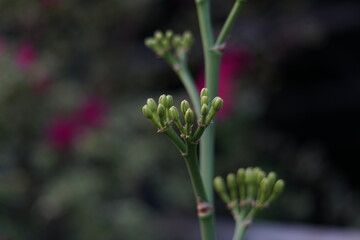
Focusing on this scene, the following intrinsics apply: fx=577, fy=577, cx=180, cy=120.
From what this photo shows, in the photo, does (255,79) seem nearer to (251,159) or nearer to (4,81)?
(251,159)

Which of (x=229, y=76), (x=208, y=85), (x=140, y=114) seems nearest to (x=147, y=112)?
(x=208, y=85)

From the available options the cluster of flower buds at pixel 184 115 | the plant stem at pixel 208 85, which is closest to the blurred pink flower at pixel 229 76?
the plant stem at pixel 208 85

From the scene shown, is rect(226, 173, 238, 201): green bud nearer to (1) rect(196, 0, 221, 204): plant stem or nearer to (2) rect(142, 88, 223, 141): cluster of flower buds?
(1) rect(196, 0, 221, 204): plant stem

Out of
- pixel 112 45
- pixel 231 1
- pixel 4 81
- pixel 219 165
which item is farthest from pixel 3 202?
pixel 231 1

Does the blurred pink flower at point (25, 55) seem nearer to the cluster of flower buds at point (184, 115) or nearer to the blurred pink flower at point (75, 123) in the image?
the blurred pink flower at point (75, 123)

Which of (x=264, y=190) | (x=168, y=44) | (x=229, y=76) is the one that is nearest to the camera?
(x=264, y=190)

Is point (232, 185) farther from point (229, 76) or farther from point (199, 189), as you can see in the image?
point (229, 76)
